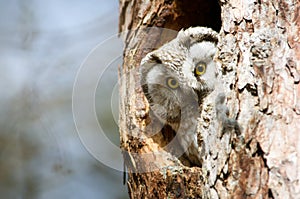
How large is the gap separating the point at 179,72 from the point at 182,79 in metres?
0.06

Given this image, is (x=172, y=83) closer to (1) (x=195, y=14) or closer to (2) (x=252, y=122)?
(1) (x=195, y=14)

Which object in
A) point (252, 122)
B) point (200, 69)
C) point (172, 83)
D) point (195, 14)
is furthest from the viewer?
point (195, 14)

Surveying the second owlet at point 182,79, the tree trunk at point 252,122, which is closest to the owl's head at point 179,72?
the second owlet at point 182,79

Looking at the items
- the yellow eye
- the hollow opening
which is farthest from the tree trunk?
the hollow opening

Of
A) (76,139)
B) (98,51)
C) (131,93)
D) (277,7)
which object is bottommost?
(76,139)

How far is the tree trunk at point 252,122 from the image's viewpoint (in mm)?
2094

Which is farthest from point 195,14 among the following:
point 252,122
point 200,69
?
point 252,122

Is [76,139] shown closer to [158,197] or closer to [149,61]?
[149,61]

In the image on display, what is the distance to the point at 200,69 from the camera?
3.50m

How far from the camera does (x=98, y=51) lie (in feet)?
13.0

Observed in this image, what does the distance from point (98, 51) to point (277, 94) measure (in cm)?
202

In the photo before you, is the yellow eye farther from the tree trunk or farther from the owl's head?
the tree trunk

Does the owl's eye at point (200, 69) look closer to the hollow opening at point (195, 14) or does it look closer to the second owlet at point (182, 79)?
the second owlet at point (182, 79)

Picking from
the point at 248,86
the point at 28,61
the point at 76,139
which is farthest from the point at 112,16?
the point at 248,86
